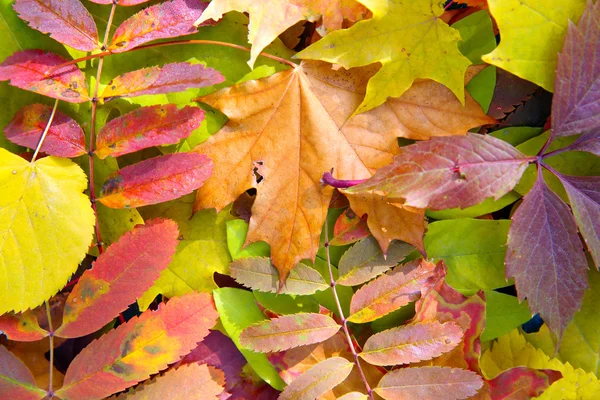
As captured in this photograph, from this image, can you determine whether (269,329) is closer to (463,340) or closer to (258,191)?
(258,191)

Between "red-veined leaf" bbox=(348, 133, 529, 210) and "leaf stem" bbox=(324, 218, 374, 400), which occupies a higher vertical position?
"red-veined leaf" bbox=(348, 133, 529, 210)

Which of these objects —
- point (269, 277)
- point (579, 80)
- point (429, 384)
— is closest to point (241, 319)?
point (269, 277)

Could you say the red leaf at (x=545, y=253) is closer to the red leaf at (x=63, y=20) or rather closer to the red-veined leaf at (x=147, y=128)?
the red-veined leaf at (x=147, y=128)

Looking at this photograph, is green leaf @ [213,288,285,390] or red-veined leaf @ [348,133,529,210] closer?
red-veined leaf @ [348,133,529,210]

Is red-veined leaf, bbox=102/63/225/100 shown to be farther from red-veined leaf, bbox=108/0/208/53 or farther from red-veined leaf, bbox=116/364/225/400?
red-veined leaf, bbox=116/364/225/400

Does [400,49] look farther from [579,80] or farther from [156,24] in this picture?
[156,24]

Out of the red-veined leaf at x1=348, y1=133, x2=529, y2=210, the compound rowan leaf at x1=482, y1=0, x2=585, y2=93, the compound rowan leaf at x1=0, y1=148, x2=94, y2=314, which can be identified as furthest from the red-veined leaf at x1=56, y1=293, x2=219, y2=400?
the compound rowan leaf at x1=482, y1=0, x2=585, y2=93

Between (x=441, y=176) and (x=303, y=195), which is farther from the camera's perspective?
(x=303, y=195)
